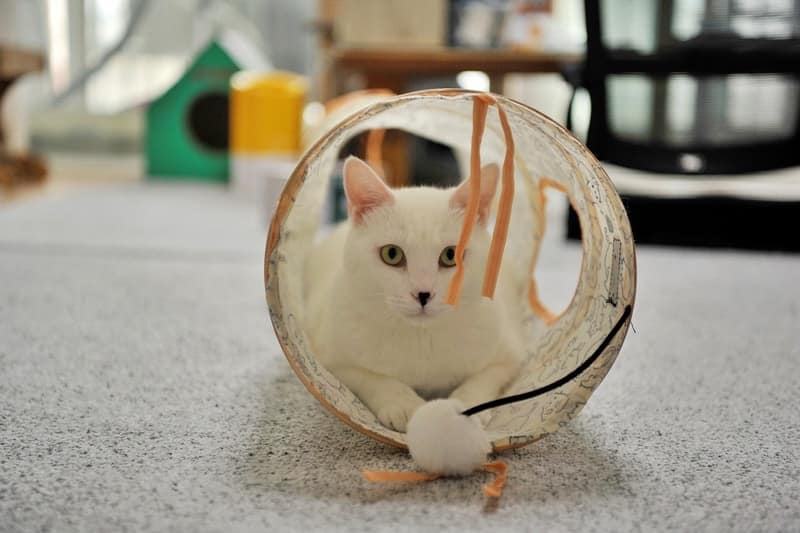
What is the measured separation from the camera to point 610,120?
2188 mm

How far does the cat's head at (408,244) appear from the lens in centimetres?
84

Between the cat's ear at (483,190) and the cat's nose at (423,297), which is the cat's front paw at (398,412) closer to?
the cat's nose at (423,297)

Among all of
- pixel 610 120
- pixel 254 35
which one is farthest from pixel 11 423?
pixel 254 35

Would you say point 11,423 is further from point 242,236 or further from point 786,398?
point 242,236

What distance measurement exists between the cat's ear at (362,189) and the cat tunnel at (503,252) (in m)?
0.04

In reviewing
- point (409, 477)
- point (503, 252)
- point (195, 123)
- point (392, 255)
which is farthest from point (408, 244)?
point (195, 123)

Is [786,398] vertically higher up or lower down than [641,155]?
lower down

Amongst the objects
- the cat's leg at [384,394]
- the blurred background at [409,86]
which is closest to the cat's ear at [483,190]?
the cat's leg at [384,394]

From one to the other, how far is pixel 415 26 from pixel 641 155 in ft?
3.32

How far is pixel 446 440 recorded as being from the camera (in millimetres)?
731

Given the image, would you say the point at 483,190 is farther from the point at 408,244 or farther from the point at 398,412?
the point at 398,412

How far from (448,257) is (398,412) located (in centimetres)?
19

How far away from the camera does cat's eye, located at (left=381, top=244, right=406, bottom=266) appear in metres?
0.87

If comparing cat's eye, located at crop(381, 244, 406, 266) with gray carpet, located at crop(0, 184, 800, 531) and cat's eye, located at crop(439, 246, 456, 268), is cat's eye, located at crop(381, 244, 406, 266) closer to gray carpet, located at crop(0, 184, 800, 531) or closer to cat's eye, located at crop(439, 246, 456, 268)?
cat's eye, located at crop(439, 246, 456, 268)
